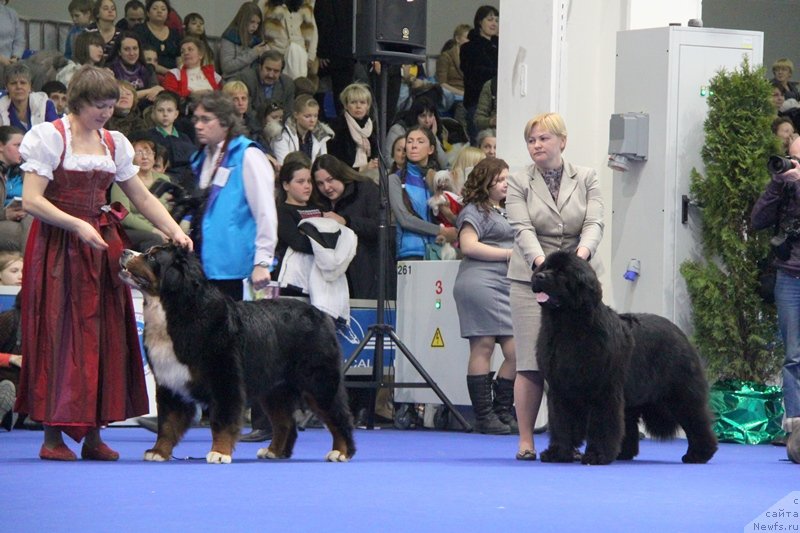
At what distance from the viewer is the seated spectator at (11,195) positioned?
385 inches

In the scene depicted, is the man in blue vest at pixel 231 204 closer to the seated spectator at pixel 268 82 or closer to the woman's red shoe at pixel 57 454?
the woman's red shoe at pixel 57 454

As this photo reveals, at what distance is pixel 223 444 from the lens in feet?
21.1

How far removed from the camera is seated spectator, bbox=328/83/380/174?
12570 millimetres

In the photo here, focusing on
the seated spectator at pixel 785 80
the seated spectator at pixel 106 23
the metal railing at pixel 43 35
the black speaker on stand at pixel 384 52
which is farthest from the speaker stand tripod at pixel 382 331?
the seated spectator at pixel 785 80

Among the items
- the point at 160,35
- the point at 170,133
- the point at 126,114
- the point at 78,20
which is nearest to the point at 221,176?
the point at 170,133

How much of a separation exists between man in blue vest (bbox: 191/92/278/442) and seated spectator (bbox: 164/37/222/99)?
6.07m

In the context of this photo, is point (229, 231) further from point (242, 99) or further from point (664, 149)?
point (242, 99)

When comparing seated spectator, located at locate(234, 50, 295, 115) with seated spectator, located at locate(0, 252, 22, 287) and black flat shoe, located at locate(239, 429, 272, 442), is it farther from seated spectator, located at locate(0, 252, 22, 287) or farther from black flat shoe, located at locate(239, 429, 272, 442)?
black flat shoe, located at locate(239, 429, 272, 442)

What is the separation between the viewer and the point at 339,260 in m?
9.77

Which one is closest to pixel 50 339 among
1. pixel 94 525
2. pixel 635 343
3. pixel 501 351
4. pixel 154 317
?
pixel 154 317

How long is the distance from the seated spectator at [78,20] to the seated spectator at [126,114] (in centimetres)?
190

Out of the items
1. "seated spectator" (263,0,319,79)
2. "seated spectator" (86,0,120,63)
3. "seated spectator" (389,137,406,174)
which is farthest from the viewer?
"seated spectator" (263,0,319,79)

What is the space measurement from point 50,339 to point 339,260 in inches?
139

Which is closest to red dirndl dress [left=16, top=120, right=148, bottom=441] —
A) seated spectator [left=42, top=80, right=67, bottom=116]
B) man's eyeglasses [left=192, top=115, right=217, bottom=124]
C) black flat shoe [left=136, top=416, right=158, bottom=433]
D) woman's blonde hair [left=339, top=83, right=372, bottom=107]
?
man's eyeglasses [left=192, top=115, right=217, bottom=124]
